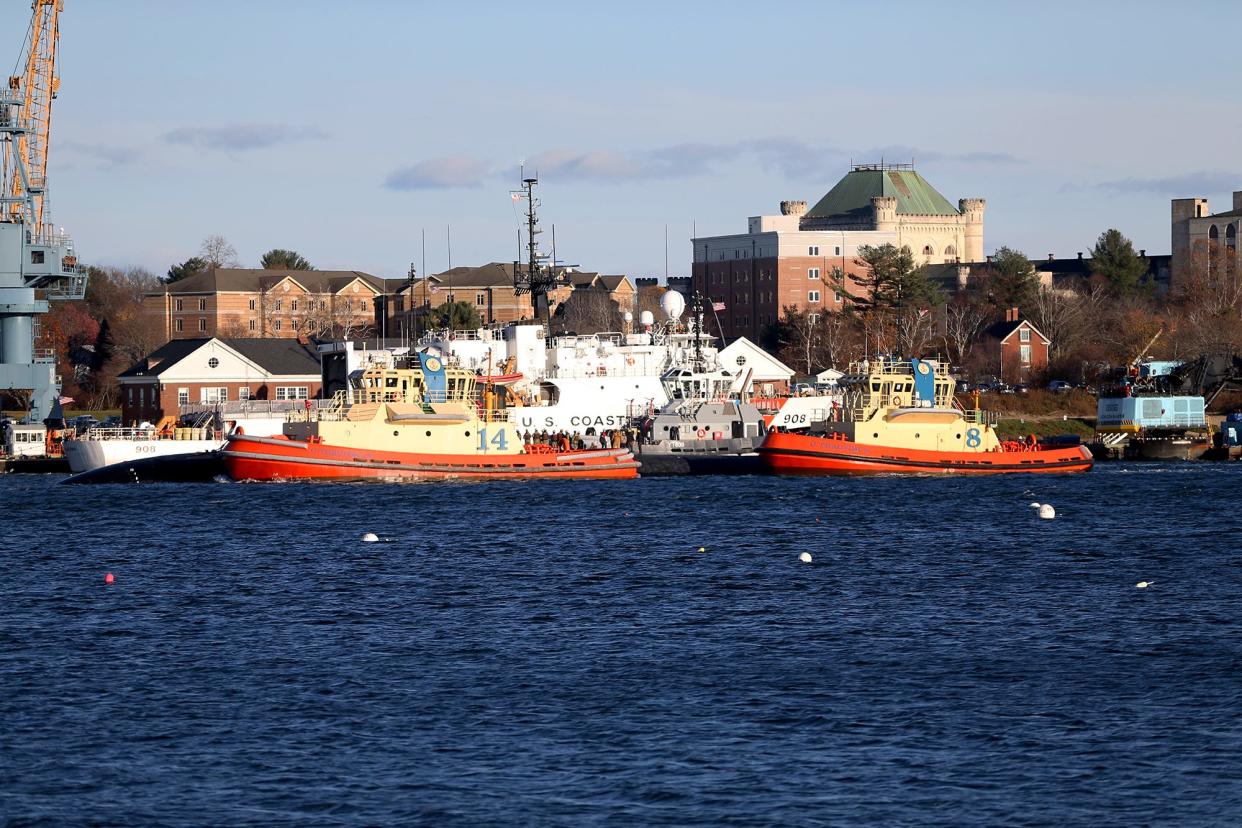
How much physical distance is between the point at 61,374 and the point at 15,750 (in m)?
118

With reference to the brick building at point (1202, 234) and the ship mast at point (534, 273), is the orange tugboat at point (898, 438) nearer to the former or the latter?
the ship mast at point (534, 273)

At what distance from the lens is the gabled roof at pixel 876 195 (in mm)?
180000

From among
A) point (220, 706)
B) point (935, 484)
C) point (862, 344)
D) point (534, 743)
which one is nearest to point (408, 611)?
point (220, 706)

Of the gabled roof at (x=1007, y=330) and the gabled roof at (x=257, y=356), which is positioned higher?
the gabled roof at (x=1007, y=330)

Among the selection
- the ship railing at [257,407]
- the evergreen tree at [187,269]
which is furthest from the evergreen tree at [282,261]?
the ship railing at [257,407]

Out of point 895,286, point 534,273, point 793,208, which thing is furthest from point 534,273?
point 793,208

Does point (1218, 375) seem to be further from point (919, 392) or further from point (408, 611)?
point (408, 611)

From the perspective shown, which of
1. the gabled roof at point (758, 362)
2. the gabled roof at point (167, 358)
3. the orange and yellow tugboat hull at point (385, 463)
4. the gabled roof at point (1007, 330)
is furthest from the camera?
the gabled roof at point (1007, 330)

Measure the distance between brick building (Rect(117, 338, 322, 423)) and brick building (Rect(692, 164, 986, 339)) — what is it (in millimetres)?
59295

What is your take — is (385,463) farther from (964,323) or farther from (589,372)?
(964,323)

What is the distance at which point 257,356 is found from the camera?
99812mm

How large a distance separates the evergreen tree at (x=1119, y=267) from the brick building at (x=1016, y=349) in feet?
82.5

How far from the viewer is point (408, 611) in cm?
3556

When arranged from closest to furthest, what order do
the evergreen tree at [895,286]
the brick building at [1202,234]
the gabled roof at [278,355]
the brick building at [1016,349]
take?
the gabled roof at [278,355], the brick building at [1016,349], the evergreen tree at [895,286], the brick building at [1202,234]
